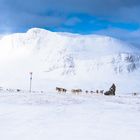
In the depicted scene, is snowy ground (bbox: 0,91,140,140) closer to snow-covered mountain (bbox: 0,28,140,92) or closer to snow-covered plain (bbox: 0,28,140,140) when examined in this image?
snow-covered plain (bbox: 0,28,140,140)

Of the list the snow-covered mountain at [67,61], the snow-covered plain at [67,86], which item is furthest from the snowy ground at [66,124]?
the snow-covered mountain at [67,61]

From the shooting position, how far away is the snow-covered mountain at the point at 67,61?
109 m

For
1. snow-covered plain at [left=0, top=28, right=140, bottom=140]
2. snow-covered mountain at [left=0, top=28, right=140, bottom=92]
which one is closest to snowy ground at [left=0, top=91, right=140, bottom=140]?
snow-covered plain at [left=0, top=28, right=140, bottom=140]

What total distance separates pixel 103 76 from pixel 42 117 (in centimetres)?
9359

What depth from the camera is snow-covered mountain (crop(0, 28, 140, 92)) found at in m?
109

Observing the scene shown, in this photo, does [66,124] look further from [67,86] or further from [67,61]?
[67,61]

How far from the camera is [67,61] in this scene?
127 m

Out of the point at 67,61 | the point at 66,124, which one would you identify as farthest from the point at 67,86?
the point at 66,124

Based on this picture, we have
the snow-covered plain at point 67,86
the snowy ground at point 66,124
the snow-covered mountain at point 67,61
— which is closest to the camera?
the snowy ground at point 66,124

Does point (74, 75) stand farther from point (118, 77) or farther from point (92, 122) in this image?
point (92, 122)

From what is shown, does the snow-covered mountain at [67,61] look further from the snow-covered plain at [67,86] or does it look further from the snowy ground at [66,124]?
the snowy ground at [66,124]

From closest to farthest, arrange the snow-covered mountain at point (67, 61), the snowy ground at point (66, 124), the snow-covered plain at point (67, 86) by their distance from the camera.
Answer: the snowy ground at point (66, 124) < the snow-covered plain at point (67, 86) < the snow-covered mountain at point (67, 61)

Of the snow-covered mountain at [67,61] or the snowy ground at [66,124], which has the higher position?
the snow-covered mountain at [67,61]

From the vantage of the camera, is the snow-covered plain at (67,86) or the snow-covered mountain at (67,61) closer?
the snow-covered plain at (67,86)
